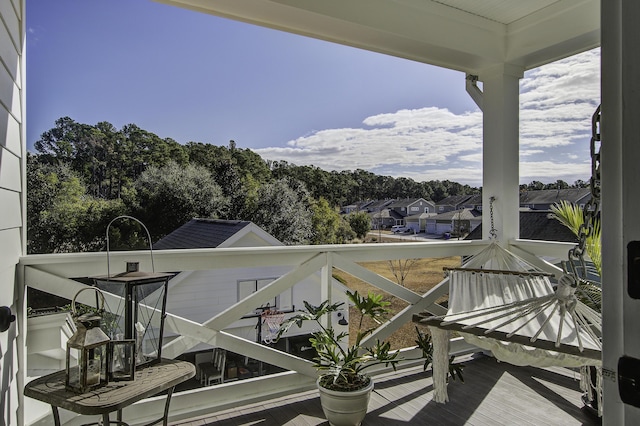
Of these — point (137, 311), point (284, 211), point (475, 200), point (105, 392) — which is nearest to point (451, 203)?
point (475, 200)

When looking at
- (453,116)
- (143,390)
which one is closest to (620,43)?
(143,390)

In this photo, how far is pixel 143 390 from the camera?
164 centimetres

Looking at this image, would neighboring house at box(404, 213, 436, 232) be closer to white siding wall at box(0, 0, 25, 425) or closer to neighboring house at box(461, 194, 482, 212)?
neighboring house at box(461, 194, 482, 212)

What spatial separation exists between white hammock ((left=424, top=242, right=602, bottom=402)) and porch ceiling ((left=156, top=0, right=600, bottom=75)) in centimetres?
175

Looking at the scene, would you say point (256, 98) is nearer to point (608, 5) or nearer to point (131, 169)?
point (131, 169)

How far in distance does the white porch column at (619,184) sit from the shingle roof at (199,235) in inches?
98.4

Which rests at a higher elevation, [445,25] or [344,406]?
[445,25]

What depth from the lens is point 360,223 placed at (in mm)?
3514

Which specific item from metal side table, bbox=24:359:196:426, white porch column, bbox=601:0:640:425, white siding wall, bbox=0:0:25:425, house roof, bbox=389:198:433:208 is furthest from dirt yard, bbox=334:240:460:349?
white porch column, bbox=601:0:640:425

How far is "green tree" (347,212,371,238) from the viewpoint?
3.48 m

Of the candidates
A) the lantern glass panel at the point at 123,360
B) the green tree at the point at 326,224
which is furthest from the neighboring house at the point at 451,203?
the lantern glass panel at the point at 123,360

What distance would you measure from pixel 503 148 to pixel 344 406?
254cm

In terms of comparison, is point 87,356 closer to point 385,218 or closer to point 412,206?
point 385,218

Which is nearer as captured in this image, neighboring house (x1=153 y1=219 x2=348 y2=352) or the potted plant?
the potted plant
